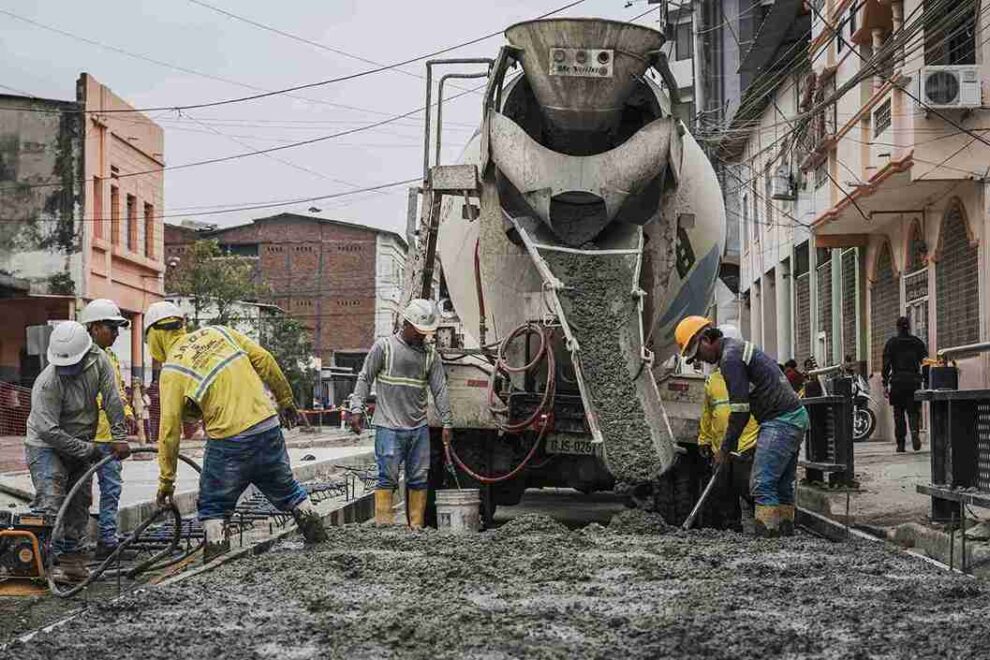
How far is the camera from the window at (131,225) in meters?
38.3

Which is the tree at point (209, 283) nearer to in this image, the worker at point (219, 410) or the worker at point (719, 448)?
the worker at point (719, 448)

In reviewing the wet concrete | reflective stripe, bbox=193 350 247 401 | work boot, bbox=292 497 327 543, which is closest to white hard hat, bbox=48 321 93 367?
reflective stripe, bbox=193 350 247 401

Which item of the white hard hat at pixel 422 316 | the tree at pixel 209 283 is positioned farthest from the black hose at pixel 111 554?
the tree at pixel 209 283

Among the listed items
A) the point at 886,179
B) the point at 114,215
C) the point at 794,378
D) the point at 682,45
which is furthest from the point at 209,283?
the point at 794,378

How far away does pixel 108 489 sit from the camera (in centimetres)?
976

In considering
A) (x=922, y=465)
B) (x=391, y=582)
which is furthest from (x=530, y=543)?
(x=922, y=465)

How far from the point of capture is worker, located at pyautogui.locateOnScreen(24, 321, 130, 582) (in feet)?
30.3

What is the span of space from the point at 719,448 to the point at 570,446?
1.15 metres

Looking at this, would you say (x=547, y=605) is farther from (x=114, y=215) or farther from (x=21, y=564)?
(x=114, y=215)

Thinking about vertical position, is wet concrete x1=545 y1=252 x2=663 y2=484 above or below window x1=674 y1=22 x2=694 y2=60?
below

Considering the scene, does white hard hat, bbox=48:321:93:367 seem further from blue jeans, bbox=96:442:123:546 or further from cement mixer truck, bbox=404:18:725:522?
cement mixer truck, bbox=404:18:725:522

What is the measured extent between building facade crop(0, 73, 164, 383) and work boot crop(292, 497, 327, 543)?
25334 mm

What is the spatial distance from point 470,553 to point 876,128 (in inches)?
596

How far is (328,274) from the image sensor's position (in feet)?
243
